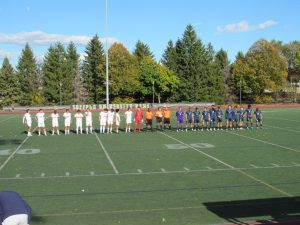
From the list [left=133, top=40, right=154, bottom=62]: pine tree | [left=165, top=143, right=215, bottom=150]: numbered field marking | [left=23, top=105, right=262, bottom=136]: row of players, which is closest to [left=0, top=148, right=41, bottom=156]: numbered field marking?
[left=165, top=143, right=215, bottom=150]: numbered field marking

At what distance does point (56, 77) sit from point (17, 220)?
215 feet

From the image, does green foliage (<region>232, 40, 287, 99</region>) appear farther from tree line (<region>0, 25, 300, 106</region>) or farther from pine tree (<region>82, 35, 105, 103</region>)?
pine tree (<region>82, 35, 105, 103</region>)

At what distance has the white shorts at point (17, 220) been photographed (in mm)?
4789

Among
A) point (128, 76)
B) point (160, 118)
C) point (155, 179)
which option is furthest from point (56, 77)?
point (155, 179)

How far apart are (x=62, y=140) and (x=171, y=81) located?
4762 cm

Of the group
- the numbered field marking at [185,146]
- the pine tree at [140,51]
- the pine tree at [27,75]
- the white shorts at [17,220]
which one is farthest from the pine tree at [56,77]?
the white shorts at [17,220]

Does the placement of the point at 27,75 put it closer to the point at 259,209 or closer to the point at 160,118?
the point at 160,118

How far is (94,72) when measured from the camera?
69125 millimetres

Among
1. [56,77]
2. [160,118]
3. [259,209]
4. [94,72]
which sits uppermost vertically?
[94,72]

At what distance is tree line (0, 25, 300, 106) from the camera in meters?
66.8

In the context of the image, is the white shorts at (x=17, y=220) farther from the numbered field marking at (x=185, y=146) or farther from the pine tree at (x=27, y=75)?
the pine tree at (x=27, y=75)

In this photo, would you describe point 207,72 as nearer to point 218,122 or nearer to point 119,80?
point 119,80

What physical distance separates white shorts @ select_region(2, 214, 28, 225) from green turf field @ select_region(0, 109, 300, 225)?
324cm

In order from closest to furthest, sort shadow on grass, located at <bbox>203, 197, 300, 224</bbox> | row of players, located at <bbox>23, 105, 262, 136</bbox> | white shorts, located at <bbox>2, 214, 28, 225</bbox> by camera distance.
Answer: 1. white shorts, located at <bbox>2, 214, 28, 225</bbox>
2. shadow on grass, located at <bbox>203, 197, 300, 224</bbox>
3. row of players, located at <bbox>23, 105, 262, 136</bbox>
